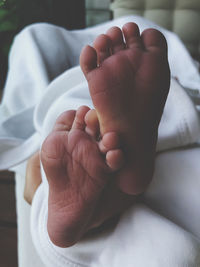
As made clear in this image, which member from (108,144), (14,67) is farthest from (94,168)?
(14,67)

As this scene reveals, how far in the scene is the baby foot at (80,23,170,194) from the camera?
13.4 inches

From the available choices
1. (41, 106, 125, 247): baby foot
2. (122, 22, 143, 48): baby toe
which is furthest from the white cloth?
(122, 22, 143, 48): baby toe

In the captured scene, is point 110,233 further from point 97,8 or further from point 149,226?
point 97,8

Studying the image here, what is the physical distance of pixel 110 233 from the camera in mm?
424

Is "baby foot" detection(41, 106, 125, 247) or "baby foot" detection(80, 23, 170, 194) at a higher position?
"baby foot" detection(80, 23, 170, 194)

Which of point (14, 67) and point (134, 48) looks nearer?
point (134, 48)

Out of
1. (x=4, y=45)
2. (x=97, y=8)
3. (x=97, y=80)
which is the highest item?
(x=97, y=80)

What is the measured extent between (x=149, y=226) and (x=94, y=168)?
0.12 metres

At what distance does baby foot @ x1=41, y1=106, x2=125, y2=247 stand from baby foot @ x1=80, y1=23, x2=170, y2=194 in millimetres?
22

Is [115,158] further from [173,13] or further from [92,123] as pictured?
[173,13]

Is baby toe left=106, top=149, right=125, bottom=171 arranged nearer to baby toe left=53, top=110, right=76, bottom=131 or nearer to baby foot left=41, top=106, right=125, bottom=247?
baby foot left=41, top=106, right=125, bottom=247

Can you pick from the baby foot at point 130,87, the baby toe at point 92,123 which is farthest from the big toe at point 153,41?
the baby toe at point 92,123

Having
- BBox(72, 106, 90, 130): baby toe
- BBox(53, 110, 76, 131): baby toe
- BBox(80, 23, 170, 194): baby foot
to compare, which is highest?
BBox(80, 23, 170, 194): baby foot

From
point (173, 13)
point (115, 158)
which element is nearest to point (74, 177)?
point (115, 158)
